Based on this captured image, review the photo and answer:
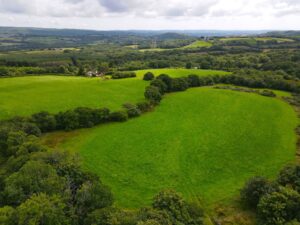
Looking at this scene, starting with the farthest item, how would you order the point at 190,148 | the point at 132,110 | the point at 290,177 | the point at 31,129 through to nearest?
the point at 132,110 → the point at 31,129 → the point at 190,148 → the point at 290,177

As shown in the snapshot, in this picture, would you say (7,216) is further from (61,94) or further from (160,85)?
(160,85)

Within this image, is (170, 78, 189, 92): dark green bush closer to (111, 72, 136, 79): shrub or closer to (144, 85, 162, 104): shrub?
(144, 85, 162, 104): shrub

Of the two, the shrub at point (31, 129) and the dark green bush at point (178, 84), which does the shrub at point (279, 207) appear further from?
the dark green bush at point (178, 84)

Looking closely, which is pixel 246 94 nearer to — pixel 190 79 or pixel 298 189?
pixel 190 79

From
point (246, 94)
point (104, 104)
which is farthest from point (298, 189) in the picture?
point (246, 94)

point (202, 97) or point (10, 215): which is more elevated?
point (10, 215)

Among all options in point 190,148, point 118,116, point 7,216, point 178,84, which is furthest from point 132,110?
point 7,216
